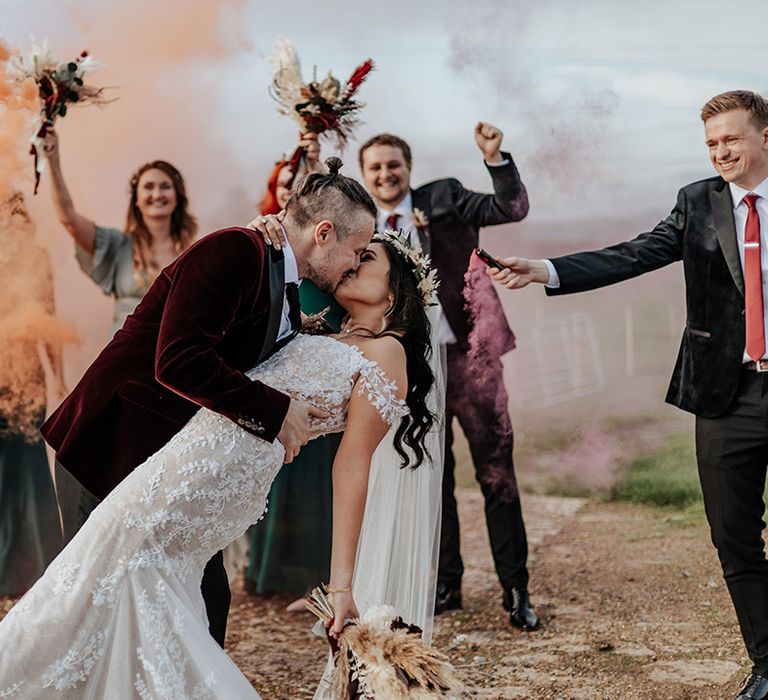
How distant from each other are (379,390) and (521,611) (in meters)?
2.16

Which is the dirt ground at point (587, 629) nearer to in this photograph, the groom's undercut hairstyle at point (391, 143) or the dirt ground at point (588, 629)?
the dirt ground at point (588, 629)

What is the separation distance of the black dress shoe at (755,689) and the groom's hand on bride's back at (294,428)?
192 cm

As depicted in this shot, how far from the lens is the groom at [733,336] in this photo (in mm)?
3531

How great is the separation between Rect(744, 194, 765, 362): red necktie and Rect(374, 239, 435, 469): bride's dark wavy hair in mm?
1142

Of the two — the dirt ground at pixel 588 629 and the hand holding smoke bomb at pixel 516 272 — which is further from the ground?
the hand holding smoke bomb at pixel 516 272

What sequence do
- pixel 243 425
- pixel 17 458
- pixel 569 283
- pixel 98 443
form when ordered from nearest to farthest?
pixel 243 425, pixel 98 443, pixel 569 283, pixel 17 458

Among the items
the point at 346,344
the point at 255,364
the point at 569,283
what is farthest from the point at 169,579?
the point at 569,283

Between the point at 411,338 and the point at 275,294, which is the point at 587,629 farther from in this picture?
the point at 275,294

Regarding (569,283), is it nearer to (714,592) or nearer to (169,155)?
(714,592)

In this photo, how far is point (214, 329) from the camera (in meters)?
2.57

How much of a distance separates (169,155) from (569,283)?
294 cm

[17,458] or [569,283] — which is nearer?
[569,283]

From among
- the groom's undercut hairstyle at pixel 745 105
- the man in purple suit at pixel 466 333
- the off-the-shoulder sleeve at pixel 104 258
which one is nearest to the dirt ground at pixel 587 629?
the man in purple suit at pixel 466 333

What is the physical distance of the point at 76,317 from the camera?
5.47 meters
